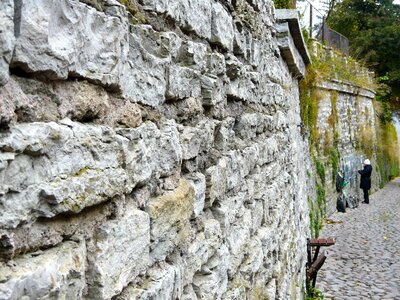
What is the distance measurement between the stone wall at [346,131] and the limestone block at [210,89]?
10.1 metres

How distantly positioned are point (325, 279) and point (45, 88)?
7256 millimetres

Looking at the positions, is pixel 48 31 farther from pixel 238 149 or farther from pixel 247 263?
pixel 247 263

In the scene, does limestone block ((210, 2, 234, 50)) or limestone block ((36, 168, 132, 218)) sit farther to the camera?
limestone block ((210, 2, 234, 50))

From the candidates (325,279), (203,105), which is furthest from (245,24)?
(325,279)

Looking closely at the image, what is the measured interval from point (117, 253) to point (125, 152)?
27 cm

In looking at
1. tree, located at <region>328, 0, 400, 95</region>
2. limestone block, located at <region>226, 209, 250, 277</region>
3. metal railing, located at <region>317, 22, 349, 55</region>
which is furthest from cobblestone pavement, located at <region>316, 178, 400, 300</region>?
tree, located at <region>328, 0, 400, 95</region>

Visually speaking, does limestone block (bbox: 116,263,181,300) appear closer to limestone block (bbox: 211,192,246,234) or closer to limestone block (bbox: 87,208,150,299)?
limestone block (bbox: 87,208,150,299)

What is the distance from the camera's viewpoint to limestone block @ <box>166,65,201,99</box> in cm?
188

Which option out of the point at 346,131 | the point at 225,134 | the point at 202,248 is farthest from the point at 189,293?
the point at 346,131

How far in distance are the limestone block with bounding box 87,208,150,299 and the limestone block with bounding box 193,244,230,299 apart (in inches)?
20.1

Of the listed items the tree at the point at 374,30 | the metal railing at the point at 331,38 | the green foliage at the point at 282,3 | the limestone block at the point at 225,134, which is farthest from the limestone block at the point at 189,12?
the tree at the point at 374,30

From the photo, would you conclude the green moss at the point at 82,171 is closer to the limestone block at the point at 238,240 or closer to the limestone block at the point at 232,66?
the limestone block at the point at 238,240

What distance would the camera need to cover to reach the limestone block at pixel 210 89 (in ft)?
7.37

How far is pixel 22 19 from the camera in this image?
1.09m
